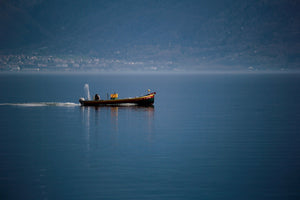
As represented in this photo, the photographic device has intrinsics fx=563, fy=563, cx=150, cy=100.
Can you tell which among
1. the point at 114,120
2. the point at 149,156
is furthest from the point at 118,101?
the point at 149,156

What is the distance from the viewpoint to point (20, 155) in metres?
56.8

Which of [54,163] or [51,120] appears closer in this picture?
[54,163]

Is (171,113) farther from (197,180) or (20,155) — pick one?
(197,180)

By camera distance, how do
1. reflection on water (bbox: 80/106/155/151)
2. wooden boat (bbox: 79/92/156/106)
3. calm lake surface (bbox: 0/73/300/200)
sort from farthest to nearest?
wooden boat (bbox: 79/92/156/106), reflection on water (bbox: 80/106/155/151), calm lake surface (bbox: 0/73/300/200)

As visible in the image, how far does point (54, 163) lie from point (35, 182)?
22.3ft

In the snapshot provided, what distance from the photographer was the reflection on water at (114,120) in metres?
73.1

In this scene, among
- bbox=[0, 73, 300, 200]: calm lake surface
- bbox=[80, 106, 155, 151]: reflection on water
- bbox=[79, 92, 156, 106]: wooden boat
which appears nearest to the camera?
bbox=[0, 73, 300, 200]: calm lake surface

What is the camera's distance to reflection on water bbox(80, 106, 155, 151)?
7312cm

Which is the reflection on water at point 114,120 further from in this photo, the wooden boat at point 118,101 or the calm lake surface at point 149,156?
the wooden boat at point 118,101

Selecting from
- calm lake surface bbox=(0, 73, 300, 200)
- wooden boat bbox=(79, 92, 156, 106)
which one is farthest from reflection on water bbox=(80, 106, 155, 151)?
wooden boat bbox=(79, 92, 156, 106)

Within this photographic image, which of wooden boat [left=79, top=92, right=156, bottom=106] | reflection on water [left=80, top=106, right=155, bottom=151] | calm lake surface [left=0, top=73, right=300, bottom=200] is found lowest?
calm lake surface [left=0, top=73, right=300, bottom=200]

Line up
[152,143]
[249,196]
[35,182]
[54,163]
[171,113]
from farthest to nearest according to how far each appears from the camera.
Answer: [171,113]
[152,143]
[54,163]
[35,182]
[249,196]

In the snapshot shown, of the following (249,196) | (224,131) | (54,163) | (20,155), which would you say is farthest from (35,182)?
(224,131)

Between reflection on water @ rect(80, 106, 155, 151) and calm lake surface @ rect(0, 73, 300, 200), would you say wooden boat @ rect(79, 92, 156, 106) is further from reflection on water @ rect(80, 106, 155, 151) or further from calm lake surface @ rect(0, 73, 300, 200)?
calm lake surface @ rect(0, 73, 300, 200)
